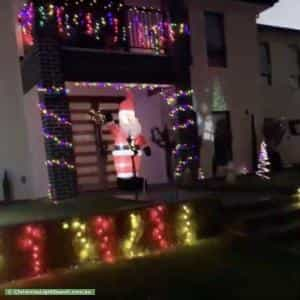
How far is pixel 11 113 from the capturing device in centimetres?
922

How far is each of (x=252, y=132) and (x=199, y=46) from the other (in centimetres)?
323

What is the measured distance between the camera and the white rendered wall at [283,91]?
13.8 m

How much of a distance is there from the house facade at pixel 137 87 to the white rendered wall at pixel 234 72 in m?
0.03

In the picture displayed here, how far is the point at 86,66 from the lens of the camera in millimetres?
8203

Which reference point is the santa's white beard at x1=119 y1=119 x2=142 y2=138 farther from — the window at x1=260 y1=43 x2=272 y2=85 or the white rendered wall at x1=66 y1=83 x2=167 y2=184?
the window at x1=260 y1=43 x2=272 y2=85

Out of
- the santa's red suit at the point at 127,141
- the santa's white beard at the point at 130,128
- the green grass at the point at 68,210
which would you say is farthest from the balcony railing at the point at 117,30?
the green grass at the point at 68,210

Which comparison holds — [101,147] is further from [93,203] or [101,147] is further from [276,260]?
[276,260]

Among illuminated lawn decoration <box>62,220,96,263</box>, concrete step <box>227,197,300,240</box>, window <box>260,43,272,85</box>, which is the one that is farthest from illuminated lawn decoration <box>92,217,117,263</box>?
window <box>260,43,272,85</box>

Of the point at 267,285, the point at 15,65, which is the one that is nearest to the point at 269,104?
the point at 15,65

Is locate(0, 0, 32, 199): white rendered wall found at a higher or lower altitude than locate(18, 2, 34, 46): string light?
lower

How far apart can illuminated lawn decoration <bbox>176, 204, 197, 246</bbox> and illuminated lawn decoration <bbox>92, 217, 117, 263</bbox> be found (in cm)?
116

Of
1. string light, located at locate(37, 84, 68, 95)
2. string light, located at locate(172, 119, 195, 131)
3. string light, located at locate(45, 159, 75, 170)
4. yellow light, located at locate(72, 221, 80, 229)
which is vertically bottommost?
yellow light, located at locate(72, 221, 80, 229)

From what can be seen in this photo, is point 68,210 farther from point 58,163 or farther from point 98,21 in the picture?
point 98,21

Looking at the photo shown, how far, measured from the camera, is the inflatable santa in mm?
7797
